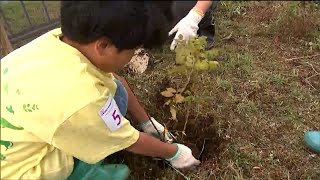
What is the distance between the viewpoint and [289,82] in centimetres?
252

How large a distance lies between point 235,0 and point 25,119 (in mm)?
2450

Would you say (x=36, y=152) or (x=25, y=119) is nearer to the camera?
(x=25, y=119)

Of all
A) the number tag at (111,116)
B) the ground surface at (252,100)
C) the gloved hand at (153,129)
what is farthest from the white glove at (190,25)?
the number tag at (111,116)

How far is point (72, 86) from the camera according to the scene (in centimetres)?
132

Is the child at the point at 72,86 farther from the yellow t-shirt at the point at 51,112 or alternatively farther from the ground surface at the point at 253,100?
the ground surface at the point at 253,100

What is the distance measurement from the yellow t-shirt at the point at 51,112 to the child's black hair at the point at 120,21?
14cm

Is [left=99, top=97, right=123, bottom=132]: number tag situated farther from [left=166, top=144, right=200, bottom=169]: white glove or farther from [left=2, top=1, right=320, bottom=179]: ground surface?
[left=2, top=1, right=320, bottom=179]: ground surface

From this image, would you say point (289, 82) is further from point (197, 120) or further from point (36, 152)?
point (36, 152)

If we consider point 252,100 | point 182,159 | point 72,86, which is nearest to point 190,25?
point 252,100

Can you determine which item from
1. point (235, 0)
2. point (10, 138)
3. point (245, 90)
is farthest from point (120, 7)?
point (235, 0)

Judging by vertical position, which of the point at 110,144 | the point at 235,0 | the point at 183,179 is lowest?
the point at 183,179

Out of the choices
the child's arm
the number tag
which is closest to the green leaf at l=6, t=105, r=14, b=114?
the number tag

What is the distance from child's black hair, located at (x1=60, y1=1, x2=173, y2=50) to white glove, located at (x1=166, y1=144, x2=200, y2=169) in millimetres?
713

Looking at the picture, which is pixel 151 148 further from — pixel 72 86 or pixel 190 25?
pixel 190 25
